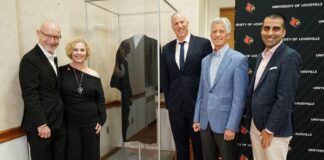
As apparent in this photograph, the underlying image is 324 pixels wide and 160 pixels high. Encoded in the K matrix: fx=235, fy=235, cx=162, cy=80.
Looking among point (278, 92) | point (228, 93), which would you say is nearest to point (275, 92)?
point (278, 92)

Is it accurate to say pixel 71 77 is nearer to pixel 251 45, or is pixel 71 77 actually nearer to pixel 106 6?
pixel 106 6

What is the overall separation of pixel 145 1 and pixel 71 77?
106 centimetres

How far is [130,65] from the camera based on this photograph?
2.34 metres

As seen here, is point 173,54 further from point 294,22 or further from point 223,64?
point 294,22

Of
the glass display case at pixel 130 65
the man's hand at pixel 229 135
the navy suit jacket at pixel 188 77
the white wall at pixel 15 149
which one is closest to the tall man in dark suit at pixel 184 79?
the navy suit jacket at pixel 188 77

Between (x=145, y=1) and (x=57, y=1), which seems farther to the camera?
Answer: (x=145, y=1)

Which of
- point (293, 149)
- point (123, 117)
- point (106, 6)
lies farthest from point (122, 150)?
point (293, 149)

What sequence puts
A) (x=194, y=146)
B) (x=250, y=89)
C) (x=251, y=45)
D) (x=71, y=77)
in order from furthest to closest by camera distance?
(x=251, y=45), (x=194, y=146), (x=71, y=77), (x=250, y=89)

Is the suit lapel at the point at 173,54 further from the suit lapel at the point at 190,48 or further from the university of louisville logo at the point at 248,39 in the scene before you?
the university of louisville logo at the point at 248,39

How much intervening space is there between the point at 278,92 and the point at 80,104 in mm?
1407

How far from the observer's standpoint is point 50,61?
1700mm

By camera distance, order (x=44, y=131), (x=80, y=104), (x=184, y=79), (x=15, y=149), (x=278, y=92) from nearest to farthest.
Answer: (x=278, y=92) → (x=44, y=131) → (x=15, y=149) → (x=80, y=104) → (x=184, y=79)

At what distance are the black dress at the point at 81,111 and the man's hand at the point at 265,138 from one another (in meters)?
1.24

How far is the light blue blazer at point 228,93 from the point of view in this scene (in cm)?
164
